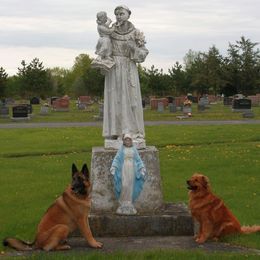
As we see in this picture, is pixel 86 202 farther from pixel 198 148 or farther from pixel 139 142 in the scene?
pixel 198 148

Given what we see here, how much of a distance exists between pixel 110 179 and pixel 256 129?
754 inches

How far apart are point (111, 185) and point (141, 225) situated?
79cm

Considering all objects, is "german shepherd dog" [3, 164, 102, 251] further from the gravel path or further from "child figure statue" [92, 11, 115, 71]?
"child figure statue" [92, 11, 115, 71]

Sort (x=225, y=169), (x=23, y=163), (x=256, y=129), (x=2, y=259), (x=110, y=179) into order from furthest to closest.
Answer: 1. (x=256, y=129)
2. (x=23, y=163)
3. (x=225, y=169)
4. (x=110, y=179)
5. (x=2, y=259)

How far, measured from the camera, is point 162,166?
15672mm

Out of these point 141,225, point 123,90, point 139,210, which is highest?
point 123,90

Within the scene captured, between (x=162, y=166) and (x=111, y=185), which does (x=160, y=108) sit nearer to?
(x=162, y=166)

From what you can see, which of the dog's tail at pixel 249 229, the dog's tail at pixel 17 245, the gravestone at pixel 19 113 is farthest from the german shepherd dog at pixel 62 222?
the gravestone at pixel 19 113

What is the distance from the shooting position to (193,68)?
240 feet

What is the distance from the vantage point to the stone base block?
8461 mm

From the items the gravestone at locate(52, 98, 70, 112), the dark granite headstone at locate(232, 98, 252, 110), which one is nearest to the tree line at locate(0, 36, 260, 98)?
A: the gravestone at locate(52, 98, 70, 112)

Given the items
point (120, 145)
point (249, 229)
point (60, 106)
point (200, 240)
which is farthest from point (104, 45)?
point (60, 106)

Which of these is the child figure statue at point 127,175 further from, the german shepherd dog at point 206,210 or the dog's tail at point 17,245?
the dog's tail at point 17,245

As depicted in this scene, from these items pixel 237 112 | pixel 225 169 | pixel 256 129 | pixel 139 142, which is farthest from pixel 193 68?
pixel 139 142
